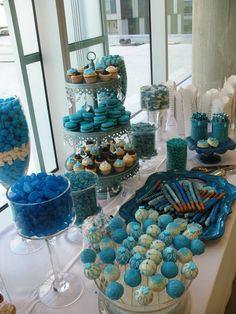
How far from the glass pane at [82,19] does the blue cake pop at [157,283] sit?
44.4 inches

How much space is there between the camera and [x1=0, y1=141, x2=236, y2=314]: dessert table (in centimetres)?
66

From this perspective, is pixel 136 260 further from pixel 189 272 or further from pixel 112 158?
pixel 112 158

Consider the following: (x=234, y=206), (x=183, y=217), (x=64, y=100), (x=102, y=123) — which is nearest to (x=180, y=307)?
(x=183, y=217)

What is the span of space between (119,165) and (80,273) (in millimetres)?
335

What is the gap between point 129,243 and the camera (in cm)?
59

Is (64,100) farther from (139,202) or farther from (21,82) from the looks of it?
(139,202)

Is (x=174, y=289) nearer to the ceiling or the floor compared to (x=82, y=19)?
nearer to the floor

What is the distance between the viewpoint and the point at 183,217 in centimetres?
84

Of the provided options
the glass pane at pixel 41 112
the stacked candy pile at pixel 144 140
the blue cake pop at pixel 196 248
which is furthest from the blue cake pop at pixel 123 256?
the glass pane at pixel 41 112

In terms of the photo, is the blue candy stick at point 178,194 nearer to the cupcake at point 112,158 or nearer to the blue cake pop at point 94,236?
the cupcake at point 112,158

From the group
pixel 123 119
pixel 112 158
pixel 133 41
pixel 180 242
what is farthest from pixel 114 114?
pixel 133 41

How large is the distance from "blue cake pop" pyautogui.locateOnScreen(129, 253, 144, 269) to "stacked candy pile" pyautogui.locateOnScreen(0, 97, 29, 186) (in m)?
0.46

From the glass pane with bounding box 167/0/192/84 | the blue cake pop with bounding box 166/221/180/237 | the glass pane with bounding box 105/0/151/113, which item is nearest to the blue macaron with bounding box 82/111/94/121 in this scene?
the blue cake pop with bounding box 166/221/180/237

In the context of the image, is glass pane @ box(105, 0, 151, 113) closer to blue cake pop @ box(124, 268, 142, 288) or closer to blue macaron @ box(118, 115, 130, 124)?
blue macaron @ box(118, 115, 130, 124)
